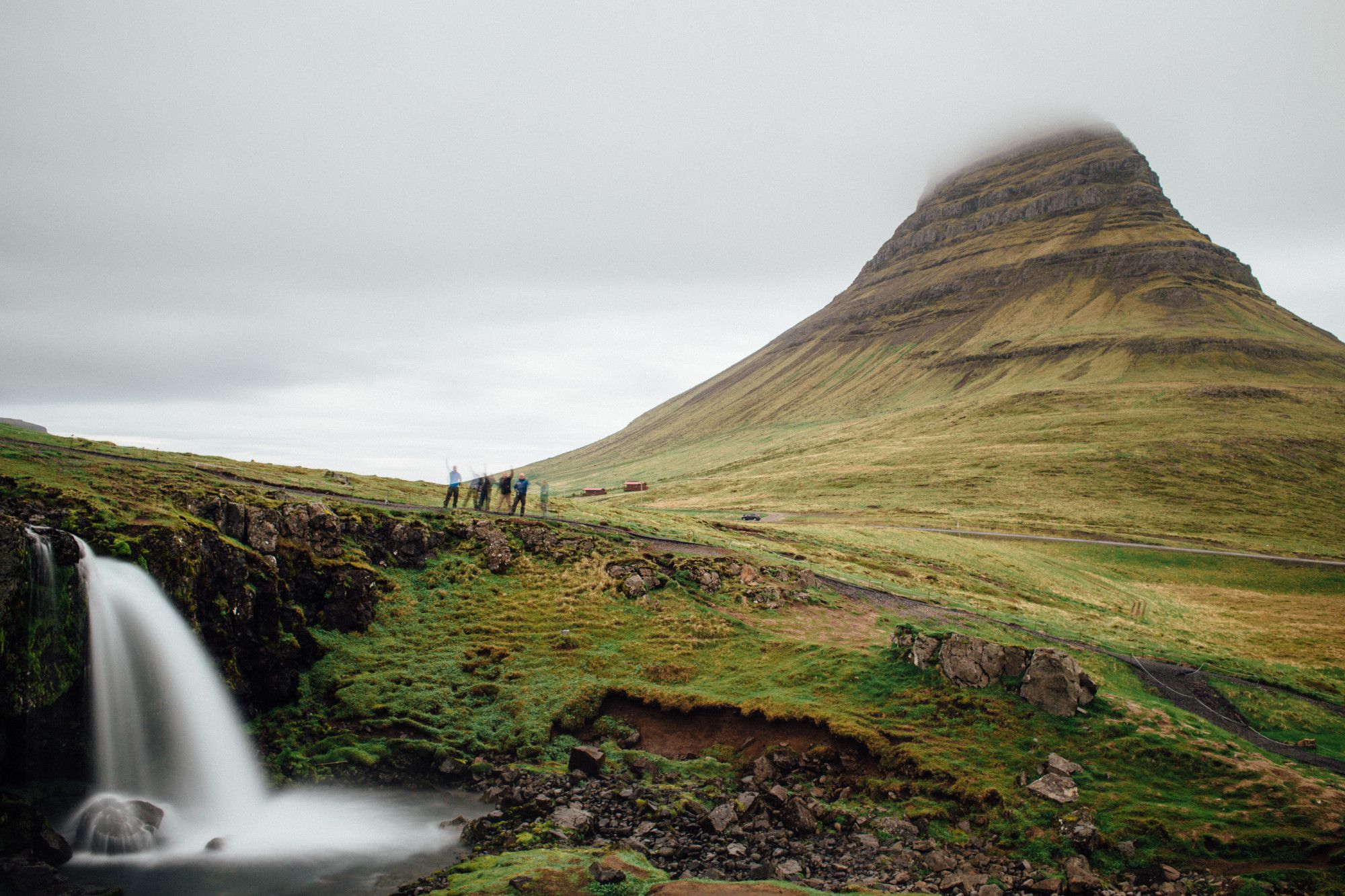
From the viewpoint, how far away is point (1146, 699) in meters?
23.4

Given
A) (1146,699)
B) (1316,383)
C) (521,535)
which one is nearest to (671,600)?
(521,535)

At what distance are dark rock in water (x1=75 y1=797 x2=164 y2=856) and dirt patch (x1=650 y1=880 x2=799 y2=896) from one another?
13327 millimetres

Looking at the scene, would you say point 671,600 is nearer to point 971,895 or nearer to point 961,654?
point 961,654

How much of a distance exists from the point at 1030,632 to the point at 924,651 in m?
10.8

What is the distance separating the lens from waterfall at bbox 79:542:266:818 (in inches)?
769

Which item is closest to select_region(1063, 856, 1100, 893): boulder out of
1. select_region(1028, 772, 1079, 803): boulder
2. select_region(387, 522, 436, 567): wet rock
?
select_region(1028, 772, 1079, 803): boulder

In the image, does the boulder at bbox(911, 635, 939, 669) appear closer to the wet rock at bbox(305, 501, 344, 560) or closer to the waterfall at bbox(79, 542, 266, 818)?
the waterfall at bbox(79, 542, 266, 818)

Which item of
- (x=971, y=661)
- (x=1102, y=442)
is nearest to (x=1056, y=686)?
(x=971, y=661)

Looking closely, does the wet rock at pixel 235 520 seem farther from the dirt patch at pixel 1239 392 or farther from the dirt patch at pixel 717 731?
the dirt patch at pixel 1239 392

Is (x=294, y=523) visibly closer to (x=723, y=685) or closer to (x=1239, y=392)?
(x=723, y=685)

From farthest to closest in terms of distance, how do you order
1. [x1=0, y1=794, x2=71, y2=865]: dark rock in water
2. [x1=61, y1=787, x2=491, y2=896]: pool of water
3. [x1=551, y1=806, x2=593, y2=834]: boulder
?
[x1=551, y1=806, x2=593, y2=834]: boulder < [x1=61, y1=787, x2=491, y2=896]: pool of water < [x1=0, y1=794, x2=71, y2=865]: dark rock in water

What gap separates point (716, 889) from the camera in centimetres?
1492

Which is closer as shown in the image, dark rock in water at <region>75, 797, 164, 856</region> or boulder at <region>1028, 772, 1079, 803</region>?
dark rock in water at <region>75, 797, 164, 856</region>

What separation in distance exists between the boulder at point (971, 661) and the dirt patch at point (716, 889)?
11561mm
